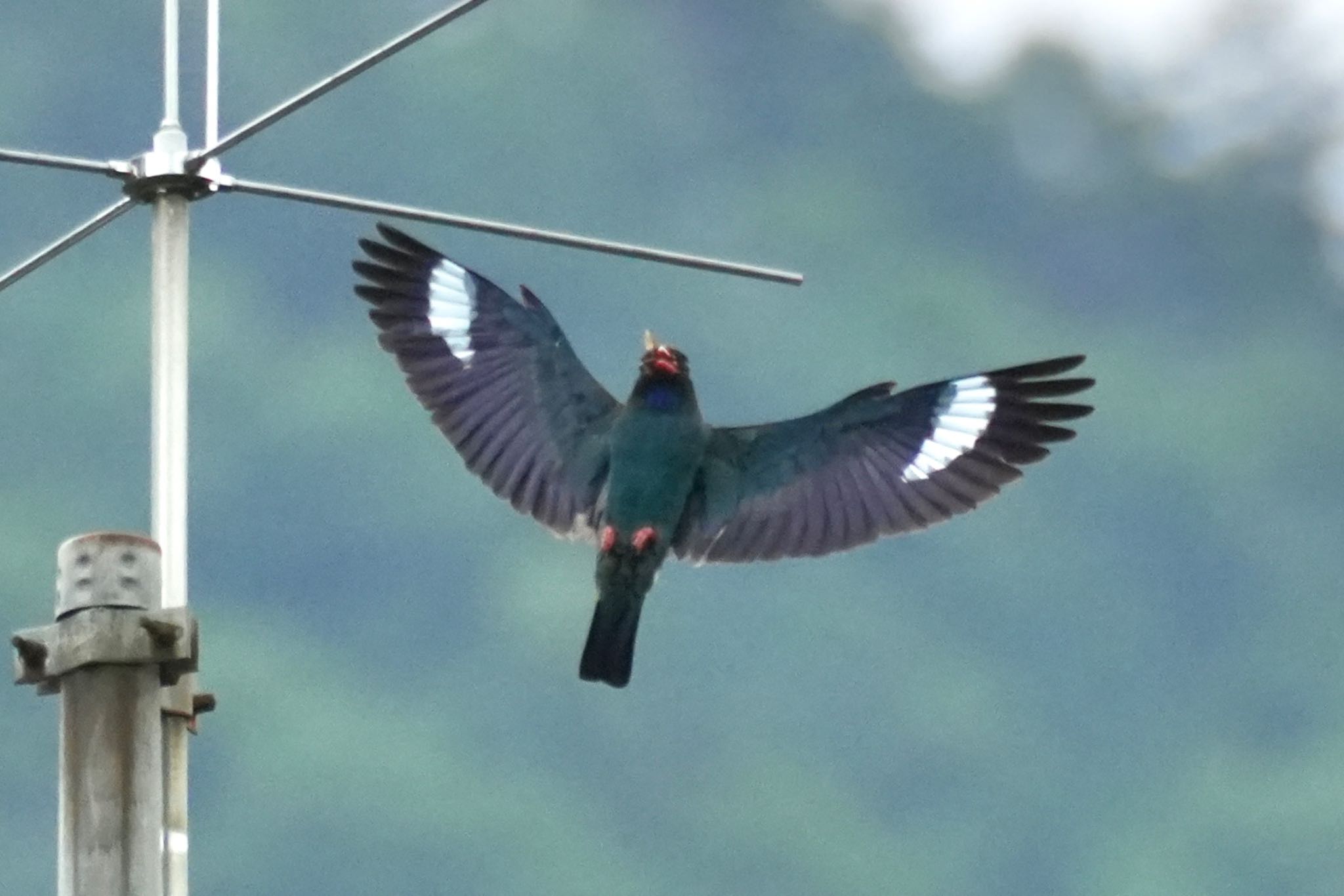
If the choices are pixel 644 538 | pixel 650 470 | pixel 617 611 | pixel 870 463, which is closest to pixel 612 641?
pixel 617 611

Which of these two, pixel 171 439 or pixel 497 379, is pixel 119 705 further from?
pixel 497 379

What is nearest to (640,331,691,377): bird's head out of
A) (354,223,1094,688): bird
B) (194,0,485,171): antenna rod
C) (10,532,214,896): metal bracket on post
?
(354,223,1094,688): bird

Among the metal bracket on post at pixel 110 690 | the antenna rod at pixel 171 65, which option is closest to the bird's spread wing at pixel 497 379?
the antenna rod at pixel 171 65

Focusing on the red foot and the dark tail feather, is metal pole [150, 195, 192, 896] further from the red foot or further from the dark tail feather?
the red foot

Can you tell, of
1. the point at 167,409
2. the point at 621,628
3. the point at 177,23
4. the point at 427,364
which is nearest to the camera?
the point at 167,409

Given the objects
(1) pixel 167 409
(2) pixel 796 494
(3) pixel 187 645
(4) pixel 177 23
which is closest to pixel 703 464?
(2) pixel 796 494

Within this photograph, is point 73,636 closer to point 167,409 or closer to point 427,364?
point 167,409

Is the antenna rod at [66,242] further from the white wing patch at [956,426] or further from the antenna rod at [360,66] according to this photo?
the white wing patch at [956,426]
